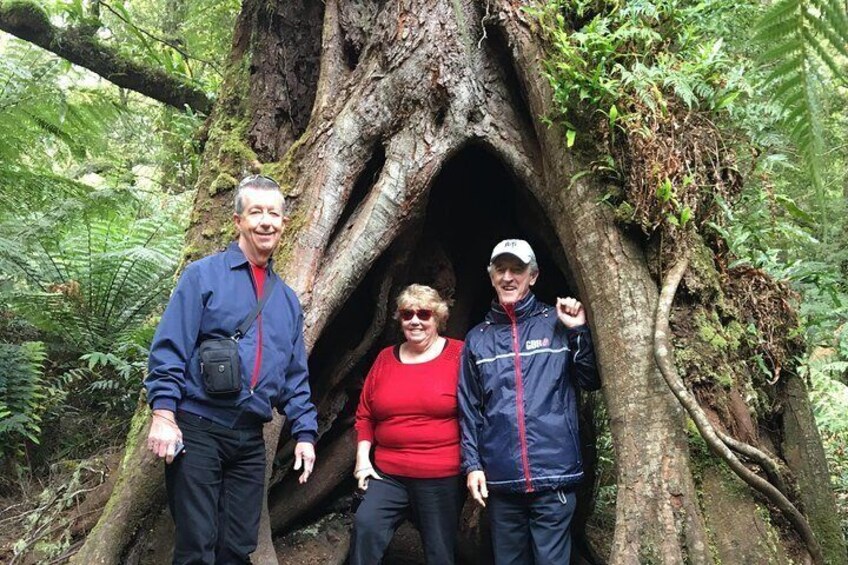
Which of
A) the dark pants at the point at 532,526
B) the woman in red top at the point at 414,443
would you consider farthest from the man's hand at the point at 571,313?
the dark pants at the point at 532,526

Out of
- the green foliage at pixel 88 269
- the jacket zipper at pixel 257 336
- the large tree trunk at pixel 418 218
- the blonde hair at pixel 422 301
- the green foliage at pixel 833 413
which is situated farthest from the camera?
the green foliage at pixel 88 269

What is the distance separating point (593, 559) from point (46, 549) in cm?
368

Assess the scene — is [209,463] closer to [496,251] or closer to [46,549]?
[46,549]

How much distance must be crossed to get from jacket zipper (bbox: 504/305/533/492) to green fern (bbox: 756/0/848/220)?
293cm

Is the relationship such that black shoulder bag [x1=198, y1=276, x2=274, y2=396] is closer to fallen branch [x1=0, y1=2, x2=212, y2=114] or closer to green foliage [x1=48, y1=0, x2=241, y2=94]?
green foliage [x1=48, y1=0, x2=241, y2=94]

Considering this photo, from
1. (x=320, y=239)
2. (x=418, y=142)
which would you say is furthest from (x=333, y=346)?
(x=418, y=142)

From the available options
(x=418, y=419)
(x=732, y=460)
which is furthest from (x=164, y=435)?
(x=732, y=460)

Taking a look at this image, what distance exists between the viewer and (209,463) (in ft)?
10.4

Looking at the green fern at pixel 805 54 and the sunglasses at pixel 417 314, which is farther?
the sunglasses at pixel 417 314

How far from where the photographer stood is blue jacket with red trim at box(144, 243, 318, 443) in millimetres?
3072

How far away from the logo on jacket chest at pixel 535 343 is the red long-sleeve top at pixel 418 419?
0.54m

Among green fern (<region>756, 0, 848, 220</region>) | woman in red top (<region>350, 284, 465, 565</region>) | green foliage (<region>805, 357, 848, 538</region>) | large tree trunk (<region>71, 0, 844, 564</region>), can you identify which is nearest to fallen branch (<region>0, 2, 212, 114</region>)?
large tree trunk (<region>71, 0, 844, 564</region>)

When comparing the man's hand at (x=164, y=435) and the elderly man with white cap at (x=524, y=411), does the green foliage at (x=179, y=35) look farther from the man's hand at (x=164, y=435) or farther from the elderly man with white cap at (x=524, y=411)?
the man's hand at (x=164, y=435)

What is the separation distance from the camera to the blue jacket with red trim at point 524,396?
363cm
